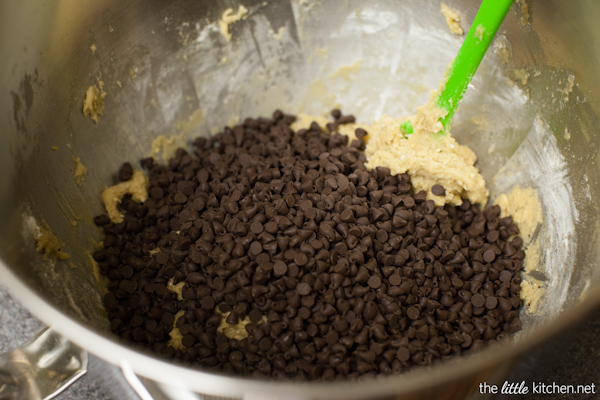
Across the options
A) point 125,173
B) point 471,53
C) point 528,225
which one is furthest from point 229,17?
point 528,225

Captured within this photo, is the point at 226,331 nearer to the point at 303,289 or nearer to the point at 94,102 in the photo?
the point at 303,289

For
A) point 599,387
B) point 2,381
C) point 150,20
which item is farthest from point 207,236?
point 599,387

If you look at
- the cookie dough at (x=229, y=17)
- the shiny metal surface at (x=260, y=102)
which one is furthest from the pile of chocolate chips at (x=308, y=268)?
the cookie dough at (x=229, y=17)

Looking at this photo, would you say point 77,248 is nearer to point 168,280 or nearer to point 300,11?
point 168,280

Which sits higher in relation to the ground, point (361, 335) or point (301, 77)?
point (301, 77)

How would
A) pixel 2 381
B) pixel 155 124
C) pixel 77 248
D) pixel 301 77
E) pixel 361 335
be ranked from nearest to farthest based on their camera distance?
pixel 2 381
pixel 361 335
pixel 77 248
pixel 155 124
pixel 301 77

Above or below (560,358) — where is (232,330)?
above
